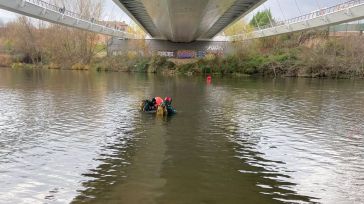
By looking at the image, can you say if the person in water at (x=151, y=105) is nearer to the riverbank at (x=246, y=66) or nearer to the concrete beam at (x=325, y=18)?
the concrete beam at (x=325, y=18)

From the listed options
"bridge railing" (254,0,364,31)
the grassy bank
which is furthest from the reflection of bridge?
the grassy bank

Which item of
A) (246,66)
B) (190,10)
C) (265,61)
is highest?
(190,10)

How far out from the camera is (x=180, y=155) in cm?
1273

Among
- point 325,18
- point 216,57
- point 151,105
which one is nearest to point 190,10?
point 151,105

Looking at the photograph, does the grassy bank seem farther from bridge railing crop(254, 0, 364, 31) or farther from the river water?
the river water

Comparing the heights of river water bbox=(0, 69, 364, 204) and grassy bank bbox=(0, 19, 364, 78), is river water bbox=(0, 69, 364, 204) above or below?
below

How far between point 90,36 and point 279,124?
205ft

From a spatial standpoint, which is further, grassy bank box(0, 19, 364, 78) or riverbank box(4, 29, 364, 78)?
grassy bank box(0, 19, 364, 78)

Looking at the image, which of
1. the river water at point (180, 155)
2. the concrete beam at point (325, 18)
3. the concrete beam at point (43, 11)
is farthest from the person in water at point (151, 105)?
the concrete beam at point (325, 18)

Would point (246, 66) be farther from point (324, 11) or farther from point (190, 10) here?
point (190, 10)

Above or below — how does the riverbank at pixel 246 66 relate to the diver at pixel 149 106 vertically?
above

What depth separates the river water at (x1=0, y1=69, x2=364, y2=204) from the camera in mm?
9445

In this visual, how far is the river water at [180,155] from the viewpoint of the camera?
945cm

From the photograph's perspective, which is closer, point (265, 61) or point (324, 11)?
point (324, 11)
